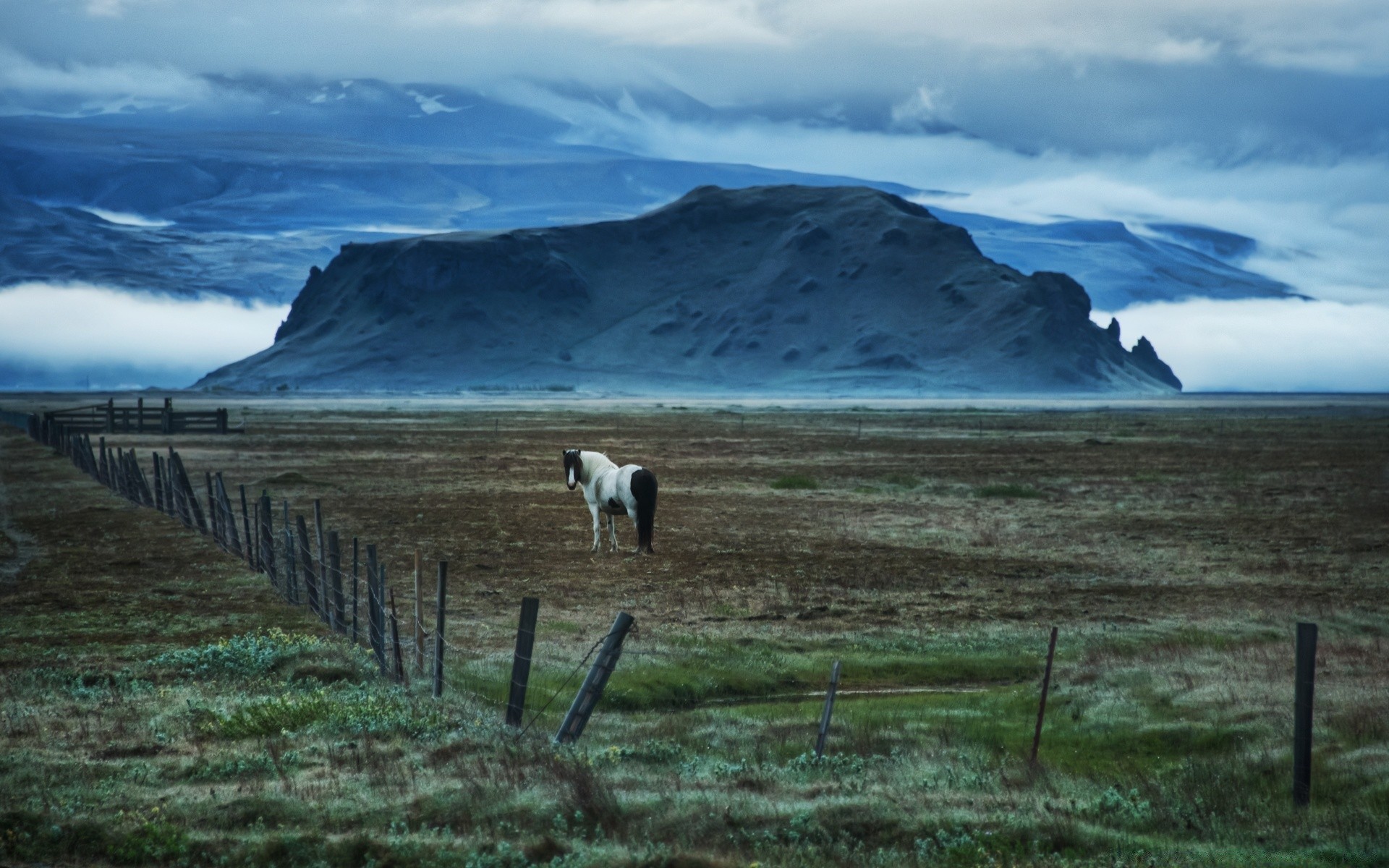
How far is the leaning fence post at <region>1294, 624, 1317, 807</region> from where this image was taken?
35.6 ft

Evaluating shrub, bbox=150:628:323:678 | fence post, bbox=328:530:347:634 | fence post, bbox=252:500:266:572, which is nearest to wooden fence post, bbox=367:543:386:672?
shrub, bbox=150:628:323:678

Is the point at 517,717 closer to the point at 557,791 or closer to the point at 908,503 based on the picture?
the point at 557,791

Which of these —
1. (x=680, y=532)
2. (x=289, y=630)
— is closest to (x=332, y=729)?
(x=289, y=630)

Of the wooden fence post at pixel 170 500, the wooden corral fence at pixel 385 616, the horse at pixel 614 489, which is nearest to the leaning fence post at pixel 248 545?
the wooden corral fence at pixel 385 616

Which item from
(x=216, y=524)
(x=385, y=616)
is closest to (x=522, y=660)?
(x=385, y=616)

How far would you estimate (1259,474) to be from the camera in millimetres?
54500

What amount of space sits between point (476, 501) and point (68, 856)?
31.3 meters

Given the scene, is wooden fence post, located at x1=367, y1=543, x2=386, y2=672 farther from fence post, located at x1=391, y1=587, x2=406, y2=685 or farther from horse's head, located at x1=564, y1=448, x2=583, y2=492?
horse's head, located at x1=564, y1=448, x2=583, y2=492

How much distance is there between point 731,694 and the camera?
17766 mm

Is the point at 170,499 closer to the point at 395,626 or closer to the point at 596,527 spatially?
the point at 596,527

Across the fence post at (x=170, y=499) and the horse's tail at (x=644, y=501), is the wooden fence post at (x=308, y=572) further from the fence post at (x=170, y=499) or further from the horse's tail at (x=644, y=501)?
the fence post at (x=170, y=499)

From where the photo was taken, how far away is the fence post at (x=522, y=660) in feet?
41.3

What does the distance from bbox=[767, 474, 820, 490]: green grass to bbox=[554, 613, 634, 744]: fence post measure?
34.0m

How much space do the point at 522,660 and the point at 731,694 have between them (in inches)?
215
